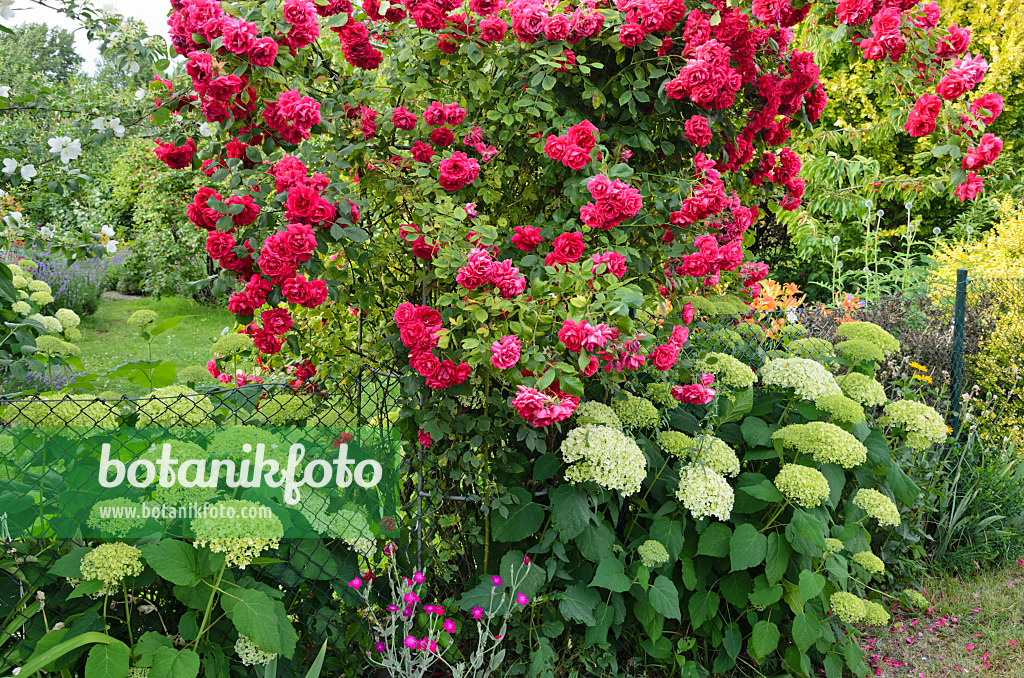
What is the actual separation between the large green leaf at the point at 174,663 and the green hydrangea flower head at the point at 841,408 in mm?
2100

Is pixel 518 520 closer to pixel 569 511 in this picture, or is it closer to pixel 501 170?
pixel 569 511

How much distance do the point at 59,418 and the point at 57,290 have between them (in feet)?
24.0

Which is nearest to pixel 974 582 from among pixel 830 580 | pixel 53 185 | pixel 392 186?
pixel 830 580

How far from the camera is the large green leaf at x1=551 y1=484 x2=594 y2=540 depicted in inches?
83.0

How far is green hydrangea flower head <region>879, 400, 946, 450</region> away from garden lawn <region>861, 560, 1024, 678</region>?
2.47 feet

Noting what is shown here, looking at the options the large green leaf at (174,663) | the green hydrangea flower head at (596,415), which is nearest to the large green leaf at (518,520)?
the green hydrangea flower head at (596,415)

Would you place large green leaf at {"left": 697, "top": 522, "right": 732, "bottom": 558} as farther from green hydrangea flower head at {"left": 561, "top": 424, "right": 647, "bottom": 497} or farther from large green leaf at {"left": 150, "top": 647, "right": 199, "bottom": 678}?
large green leaf at {"left": 150, "top": 647, "right": 199, "bottom": 678}

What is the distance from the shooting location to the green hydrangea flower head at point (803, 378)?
2451mm

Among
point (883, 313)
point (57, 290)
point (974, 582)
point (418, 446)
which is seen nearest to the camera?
point (418, 446)

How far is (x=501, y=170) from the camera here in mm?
2311

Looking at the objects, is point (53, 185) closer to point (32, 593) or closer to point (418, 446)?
point (32, 593)

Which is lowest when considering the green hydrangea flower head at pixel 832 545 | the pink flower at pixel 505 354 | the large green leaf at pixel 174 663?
the large green leaf at pixel 174 663

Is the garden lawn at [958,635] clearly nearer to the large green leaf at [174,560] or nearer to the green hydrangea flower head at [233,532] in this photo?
the green hydrangea flower head at [233,532]

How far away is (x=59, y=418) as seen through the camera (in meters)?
1.95
